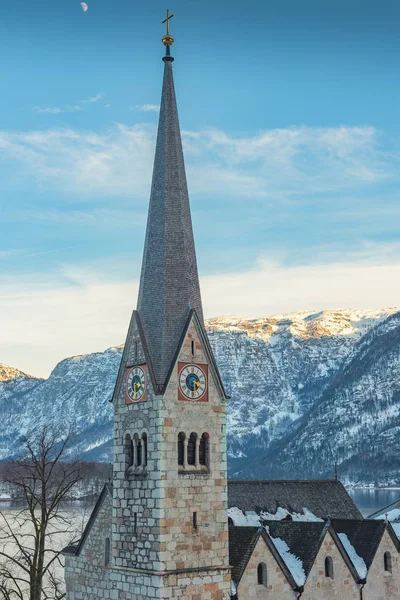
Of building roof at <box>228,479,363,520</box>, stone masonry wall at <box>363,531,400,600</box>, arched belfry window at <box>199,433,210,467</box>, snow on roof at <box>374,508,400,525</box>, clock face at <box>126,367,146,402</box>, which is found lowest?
stone masonry wall at <box>363,531,400,600</box>

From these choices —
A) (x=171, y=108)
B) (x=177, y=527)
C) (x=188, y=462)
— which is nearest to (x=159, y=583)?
(x=177, y=527)

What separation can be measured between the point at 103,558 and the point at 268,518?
15.0 metres

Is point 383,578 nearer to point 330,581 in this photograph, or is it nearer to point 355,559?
point 355,559

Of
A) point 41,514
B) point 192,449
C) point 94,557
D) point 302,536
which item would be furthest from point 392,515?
point 192,449

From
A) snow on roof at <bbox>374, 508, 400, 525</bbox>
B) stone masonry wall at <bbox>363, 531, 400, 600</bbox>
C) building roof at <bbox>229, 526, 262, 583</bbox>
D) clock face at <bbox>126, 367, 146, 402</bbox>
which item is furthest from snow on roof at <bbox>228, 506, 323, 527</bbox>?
clock face at <bbox>126, 367, 146, 402</bbox>

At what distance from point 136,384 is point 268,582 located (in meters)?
13.1

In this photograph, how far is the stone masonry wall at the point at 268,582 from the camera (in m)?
46.6

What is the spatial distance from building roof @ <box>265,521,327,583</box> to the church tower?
26.1 ft

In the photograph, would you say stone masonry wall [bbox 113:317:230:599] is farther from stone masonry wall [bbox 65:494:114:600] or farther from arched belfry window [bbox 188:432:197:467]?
stone masonry wall [bbox 65:494:114:600]

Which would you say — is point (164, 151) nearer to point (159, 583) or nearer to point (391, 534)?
point (159, 583)

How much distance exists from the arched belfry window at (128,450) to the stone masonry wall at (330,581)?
1277 centimetres

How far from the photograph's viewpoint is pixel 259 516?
5900cm

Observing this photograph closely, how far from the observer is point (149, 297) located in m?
45.6

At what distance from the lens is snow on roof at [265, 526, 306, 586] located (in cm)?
4918
